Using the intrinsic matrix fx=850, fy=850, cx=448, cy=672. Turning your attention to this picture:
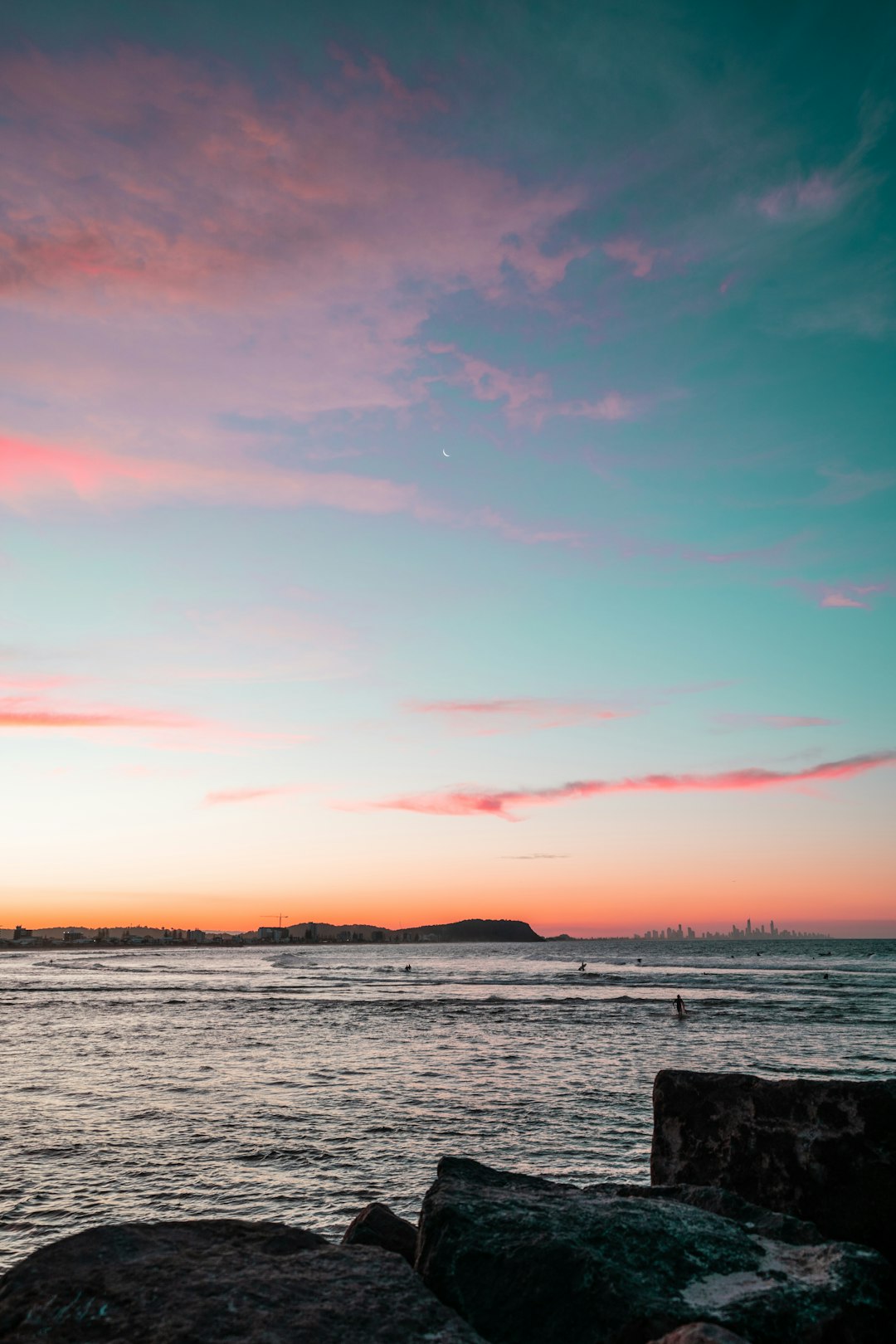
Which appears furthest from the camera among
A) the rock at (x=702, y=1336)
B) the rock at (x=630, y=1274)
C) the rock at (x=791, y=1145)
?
the rock at (x=791, y=1145)

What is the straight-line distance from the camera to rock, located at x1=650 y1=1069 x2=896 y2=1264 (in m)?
6.10

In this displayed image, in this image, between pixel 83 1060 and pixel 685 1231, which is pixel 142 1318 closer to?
pixel 685 1231

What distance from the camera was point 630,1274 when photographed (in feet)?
16.1

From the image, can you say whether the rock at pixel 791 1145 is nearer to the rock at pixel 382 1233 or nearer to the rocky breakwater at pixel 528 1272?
the rocky breakwater at pixel 528 1272

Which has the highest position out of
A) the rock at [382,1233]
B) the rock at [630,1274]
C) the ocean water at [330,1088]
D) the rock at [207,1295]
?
the rock at [207,1295]

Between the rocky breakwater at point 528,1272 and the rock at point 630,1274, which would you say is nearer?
the rocky breakwater at point 528,1272

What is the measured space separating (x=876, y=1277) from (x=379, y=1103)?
630 inches

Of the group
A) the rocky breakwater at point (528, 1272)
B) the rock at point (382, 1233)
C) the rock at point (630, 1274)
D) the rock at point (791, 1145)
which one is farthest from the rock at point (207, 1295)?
the rock at point (791, 1145)

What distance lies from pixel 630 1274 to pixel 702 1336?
4.41ft

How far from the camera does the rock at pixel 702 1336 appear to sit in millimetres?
3667

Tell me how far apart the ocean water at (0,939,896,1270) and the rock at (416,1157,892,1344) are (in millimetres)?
6618

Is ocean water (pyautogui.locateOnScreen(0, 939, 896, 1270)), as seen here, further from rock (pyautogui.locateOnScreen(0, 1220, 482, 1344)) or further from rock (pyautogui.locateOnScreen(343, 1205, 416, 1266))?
rock (pyautogui.locateOnScreen(0, 1220, 482, 1344))

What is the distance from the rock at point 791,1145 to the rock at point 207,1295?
→ 122 inches

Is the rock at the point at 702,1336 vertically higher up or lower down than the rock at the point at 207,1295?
higher up
